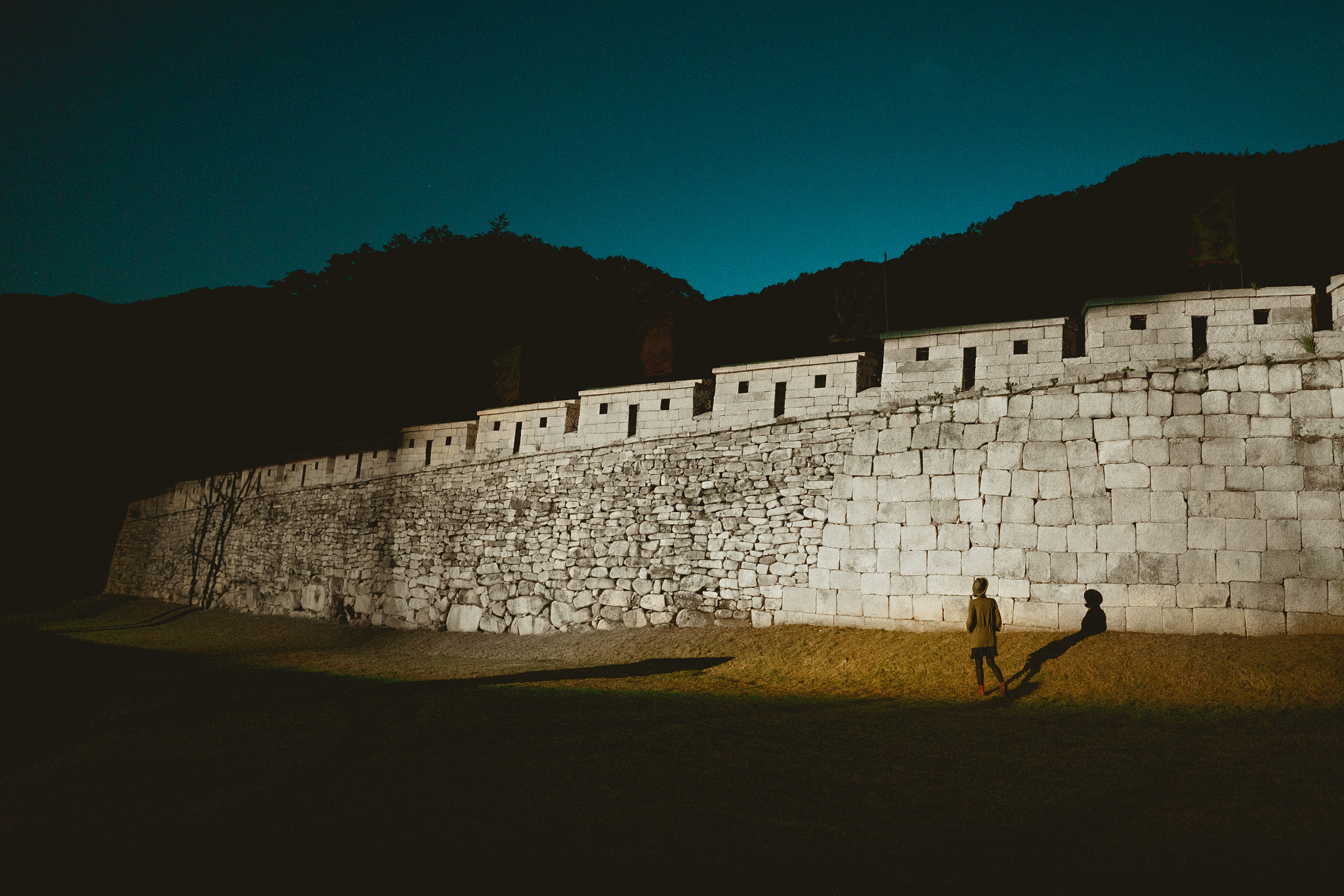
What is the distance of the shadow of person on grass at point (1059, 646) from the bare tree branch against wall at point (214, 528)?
2224 cm

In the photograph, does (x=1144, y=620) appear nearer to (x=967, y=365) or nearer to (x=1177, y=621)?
(x=1177, y=621)

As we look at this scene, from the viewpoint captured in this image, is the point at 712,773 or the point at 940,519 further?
the point at 940,519

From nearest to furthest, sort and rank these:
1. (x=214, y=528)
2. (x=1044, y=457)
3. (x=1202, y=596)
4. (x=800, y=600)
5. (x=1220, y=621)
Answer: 1. (x=1220, y=621)
2. (x=1202, y=596)
3. (x=1044, y=457)
4. (x=800, y=600)
5. (x=214, y=528)

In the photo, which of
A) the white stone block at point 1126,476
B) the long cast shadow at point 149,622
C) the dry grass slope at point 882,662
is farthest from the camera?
the long cast shadow at point 149,622

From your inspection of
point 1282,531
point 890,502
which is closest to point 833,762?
point 890,502

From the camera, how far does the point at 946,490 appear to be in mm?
9273

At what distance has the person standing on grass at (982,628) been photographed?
22.8 ft

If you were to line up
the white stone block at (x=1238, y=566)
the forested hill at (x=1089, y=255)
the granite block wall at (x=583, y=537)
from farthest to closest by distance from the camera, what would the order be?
the forested hill at (x=1089, y=255) < the granite block wall at (x=583, y=537) < the white stone block at (x=1238, y=566)

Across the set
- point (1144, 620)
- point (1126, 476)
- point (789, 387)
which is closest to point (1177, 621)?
point (1144, 620)

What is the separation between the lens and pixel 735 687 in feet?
26.3

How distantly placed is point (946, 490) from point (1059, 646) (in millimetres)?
2411

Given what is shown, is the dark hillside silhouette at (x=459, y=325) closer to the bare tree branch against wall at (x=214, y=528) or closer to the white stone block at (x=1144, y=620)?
the bare tree branch against wall at (x=214, y=528)

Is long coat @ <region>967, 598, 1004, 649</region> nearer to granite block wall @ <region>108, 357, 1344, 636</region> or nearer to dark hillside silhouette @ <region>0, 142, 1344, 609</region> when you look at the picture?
granite block wall @ <region>108, 357, 1344, 636</region>

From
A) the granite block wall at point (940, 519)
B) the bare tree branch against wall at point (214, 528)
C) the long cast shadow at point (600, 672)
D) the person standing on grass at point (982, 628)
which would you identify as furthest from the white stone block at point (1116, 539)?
the bare tree branch against wall at point (214, 528)
